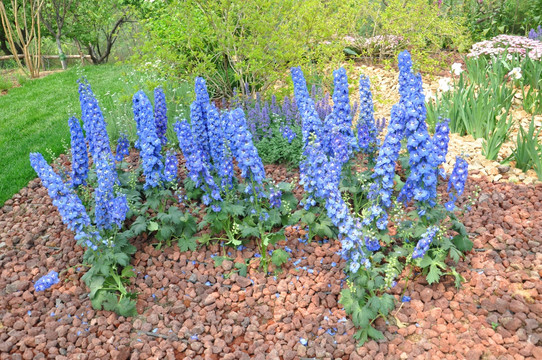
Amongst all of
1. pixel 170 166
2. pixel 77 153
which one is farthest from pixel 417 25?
pixel 77 153

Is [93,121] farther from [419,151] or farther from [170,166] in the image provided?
[419,151]

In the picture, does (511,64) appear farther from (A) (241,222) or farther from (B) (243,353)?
(B) (243,353)

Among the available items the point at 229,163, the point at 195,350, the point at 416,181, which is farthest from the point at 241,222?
the point at 416,181

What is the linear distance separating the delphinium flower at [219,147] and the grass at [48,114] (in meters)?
0.38

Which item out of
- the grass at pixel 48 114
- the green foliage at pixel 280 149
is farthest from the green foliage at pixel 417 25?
the grass at pixel 48 114

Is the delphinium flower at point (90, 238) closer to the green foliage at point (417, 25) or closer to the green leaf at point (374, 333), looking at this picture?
the green leaf at point (374, 333)

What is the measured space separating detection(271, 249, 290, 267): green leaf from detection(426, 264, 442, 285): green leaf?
3.37ft

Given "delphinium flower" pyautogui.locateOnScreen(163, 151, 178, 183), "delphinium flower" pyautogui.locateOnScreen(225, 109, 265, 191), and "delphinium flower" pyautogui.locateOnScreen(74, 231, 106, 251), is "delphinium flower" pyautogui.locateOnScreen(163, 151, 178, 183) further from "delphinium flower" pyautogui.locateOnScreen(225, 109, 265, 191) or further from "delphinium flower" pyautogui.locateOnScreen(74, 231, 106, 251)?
"delphinium flower" pyautogui.locateOnScreen(74, 231, 106, 251)

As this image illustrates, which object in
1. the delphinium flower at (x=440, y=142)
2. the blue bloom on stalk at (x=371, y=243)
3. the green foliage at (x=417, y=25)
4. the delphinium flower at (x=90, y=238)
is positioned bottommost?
the blue bloom on stalk at (x=371, y=243)

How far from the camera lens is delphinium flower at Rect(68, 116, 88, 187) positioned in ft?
12.4

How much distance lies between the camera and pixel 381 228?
308 centimetres

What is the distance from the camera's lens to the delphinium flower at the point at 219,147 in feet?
11.6

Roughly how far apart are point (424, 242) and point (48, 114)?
7.08 meters

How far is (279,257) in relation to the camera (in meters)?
3.32
